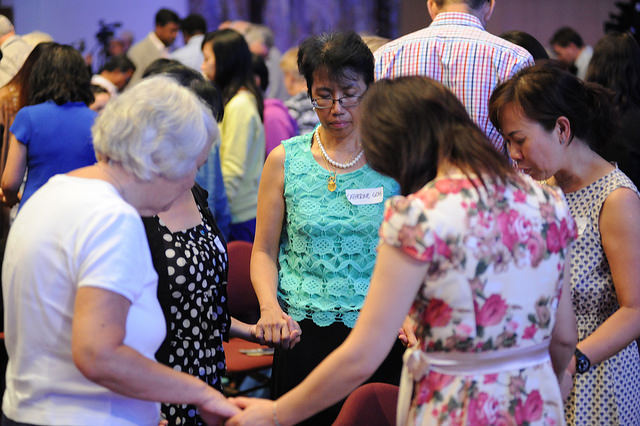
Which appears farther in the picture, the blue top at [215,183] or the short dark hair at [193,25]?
the short dark hair at [193,25]

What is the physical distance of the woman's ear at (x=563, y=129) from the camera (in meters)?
2.08

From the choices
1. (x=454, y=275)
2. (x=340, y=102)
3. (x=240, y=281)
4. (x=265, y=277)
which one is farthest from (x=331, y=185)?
(x=240, y=281)

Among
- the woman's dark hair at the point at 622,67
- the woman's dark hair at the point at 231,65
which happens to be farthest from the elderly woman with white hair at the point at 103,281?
the woman's dark hair at the point at 622,67

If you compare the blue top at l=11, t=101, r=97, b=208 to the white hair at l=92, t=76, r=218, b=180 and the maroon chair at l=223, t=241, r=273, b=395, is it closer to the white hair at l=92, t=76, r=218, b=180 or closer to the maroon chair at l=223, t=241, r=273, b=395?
the maroon chair at l=223, t=241, r=273, b=395

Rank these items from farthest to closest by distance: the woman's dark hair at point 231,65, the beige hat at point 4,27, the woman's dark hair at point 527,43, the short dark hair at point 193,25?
the short dark hair at point 193,25, the woman's dark hair at point 231,65, the beige hat at point 4,27, the woman's dark hair at point 527,43

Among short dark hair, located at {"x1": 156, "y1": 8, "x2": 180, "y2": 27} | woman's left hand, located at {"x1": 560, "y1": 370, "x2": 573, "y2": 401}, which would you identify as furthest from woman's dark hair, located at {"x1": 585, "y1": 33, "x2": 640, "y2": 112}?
short dark hair, located at {"x1": 156, "y1": 8, "x2": 180, "y2": 27}

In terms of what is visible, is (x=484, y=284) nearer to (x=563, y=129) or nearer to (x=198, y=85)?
(x=563, y=129)

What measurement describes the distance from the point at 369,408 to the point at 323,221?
635 mm

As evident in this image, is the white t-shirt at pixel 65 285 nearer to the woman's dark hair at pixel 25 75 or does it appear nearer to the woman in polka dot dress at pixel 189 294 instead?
the woman in polka dot dress at pixel 189 294

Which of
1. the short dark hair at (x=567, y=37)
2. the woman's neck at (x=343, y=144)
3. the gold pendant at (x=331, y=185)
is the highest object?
the woman's neck at (x=343, y=144)

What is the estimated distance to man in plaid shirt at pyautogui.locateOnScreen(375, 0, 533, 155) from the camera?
2855 mm

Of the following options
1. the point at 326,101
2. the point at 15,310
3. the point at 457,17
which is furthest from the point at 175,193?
the point at 457,17

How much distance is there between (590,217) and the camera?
2.13 metres

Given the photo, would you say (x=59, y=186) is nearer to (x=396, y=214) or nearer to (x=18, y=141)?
(x=396, y=214)
